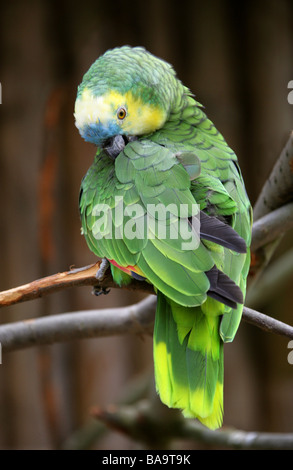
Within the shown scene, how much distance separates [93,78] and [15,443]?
158 cm

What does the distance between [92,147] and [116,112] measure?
40.7 inches

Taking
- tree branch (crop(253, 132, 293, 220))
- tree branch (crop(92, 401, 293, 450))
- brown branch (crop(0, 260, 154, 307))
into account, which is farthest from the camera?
tree branch (crop(92, 401, 293, 450))

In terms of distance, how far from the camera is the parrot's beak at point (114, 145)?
1.17 m

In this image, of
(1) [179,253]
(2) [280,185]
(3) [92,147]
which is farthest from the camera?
(3) [92,147]

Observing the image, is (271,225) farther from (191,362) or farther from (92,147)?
(92,147)

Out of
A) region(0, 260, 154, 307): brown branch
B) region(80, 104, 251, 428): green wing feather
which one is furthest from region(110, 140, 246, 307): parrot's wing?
region(0, 260, 154, 307): brown branch

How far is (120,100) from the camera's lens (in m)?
1.16

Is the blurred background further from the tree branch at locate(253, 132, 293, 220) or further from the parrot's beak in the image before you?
the parrot's beak

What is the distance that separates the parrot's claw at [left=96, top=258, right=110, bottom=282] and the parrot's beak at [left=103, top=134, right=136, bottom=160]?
23 cm

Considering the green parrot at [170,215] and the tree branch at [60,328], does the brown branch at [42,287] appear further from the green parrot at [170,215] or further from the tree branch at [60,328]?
the tree branch at [60,328]

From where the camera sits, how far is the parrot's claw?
110 centimetres

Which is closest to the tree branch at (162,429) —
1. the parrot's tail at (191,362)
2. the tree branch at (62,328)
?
the tree branch at (62,328)

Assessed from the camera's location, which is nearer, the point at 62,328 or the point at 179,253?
the point at 179,253

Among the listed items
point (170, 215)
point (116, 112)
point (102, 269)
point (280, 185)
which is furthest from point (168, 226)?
point (280, 185)
